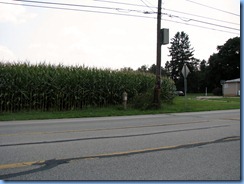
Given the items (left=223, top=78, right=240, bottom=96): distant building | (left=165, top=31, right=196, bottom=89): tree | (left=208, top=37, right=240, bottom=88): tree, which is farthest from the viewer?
(left=165, top=31, right=196, bottom=89): tree

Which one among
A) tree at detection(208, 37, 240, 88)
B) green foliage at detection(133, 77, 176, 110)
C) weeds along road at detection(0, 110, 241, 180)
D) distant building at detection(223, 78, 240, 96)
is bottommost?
weeds along road at detection(0, 110, 241, 180)

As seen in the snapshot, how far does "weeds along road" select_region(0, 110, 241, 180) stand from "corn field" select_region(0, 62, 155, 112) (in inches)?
382

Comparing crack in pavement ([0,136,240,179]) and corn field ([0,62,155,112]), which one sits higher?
corn field ([0,62,155,112])

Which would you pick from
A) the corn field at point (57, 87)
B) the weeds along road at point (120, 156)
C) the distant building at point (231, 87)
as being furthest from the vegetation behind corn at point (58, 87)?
the distant building at point (231, 87)

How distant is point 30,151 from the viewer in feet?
23.2

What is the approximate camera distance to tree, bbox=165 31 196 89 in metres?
102

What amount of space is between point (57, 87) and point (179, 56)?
8829 cm

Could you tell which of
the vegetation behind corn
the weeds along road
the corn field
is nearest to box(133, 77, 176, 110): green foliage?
the vegetation behind corn

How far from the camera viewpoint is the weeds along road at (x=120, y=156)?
17.4 ft

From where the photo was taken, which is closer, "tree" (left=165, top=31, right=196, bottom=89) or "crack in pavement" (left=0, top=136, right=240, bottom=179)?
"crack in pavement" (left=0, top=136, right=240, bottom=179)

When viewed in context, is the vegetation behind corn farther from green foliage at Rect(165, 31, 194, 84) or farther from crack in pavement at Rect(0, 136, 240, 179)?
green foliage at Rect(165, 31, 194, 84)

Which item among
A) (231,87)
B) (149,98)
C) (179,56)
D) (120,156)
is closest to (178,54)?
(179,56)

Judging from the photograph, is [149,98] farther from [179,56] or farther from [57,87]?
[179,56]

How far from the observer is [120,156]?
6.57 m
